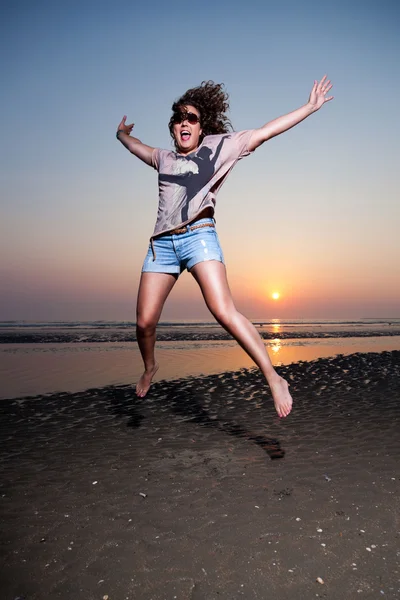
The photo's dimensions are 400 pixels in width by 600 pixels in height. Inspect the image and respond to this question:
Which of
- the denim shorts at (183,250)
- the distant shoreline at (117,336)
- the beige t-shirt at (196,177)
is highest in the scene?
the beige t-shirt at (196,177)

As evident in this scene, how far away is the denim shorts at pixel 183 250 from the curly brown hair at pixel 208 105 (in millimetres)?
1092

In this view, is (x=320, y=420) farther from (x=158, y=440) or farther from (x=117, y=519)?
(x=117, y=519)

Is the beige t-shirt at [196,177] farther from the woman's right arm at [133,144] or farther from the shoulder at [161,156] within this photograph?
the woman's right arm at [133,144]

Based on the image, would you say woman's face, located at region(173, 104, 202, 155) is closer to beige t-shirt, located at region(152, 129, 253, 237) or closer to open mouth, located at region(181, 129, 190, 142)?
open mouth, located at region(181, 129, 190, 142)

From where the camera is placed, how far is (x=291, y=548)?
7.70ft

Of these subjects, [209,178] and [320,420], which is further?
Answer: [320,420]

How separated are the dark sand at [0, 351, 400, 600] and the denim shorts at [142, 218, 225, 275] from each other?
1685mm

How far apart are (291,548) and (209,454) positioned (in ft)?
5.66

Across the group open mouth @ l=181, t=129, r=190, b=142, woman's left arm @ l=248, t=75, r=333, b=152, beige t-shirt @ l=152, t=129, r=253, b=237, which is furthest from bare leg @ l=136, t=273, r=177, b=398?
woman's left arm @ l=248, t=75, r=333, b=152

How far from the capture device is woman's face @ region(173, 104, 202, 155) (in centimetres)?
405

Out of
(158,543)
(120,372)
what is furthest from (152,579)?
(120,372)

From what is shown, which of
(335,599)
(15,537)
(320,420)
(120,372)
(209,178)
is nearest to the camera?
(335,599)

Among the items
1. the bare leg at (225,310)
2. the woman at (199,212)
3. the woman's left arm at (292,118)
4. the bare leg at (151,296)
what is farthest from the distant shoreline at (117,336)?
the woman's left arm at (292,118)

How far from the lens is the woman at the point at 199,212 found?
3.70m
